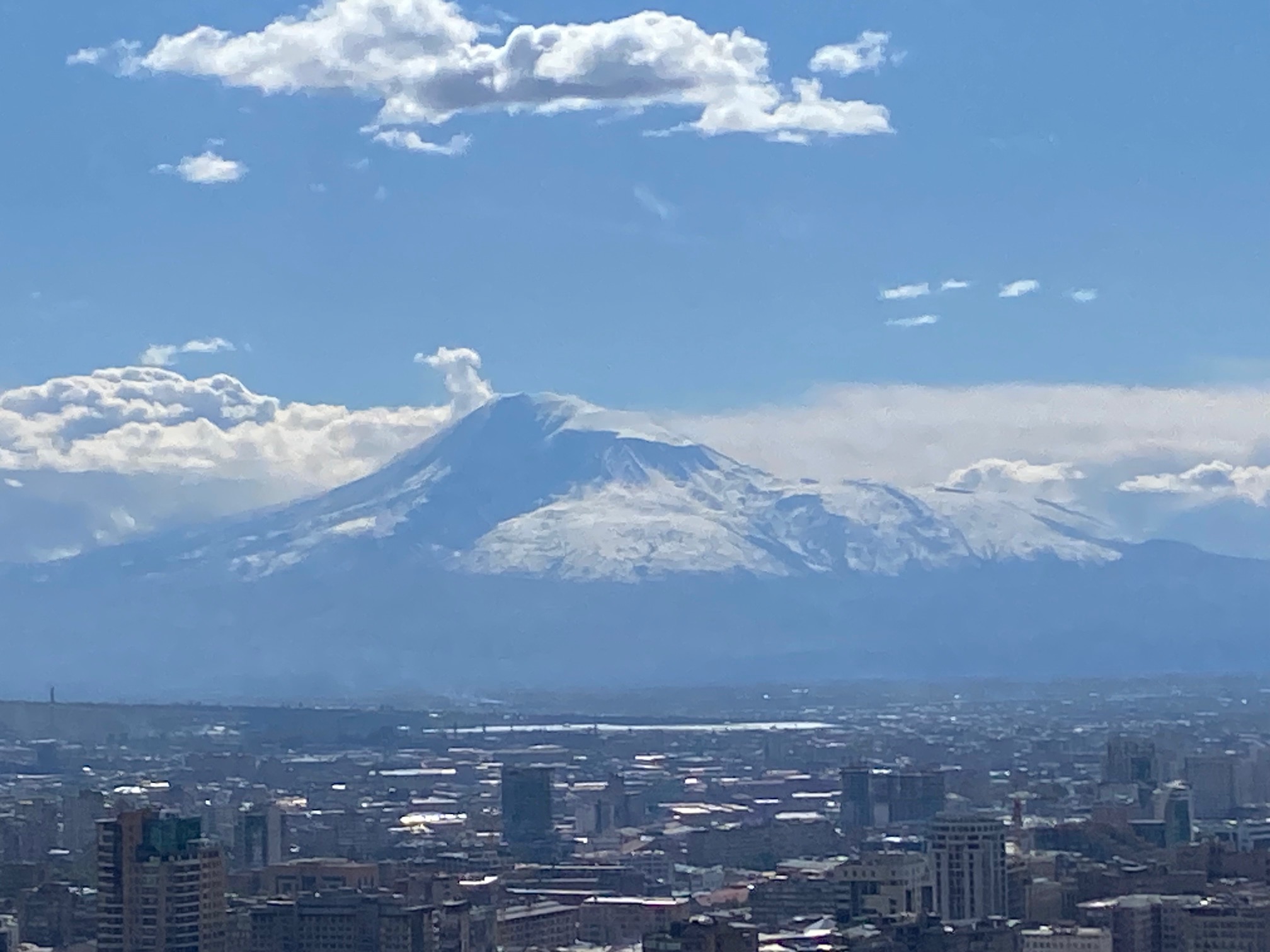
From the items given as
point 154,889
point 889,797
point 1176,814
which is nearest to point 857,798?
point 889,797

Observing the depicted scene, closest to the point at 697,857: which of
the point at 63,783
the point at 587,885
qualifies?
the point at 587,885

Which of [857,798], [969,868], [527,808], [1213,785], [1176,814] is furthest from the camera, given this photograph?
[1213,785]

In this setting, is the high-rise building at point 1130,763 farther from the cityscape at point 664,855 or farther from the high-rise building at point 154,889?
the high-rise building at point 154,889

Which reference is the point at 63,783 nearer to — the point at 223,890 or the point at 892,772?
the point at 892,772

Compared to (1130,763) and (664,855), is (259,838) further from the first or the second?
(1130,763)

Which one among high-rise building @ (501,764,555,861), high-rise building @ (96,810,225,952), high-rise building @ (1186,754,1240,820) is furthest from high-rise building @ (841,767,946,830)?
high-rise building @ (96,810,225,952)

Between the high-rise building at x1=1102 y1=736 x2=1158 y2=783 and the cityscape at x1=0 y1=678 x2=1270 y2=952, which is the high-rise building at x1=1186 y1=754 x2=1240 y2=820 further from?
the high-rise building at x1=1102 y1=736 x2=1158 y2=783

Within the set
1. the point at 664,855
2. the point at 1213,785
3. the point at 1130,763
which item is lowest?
the point at 664,855
